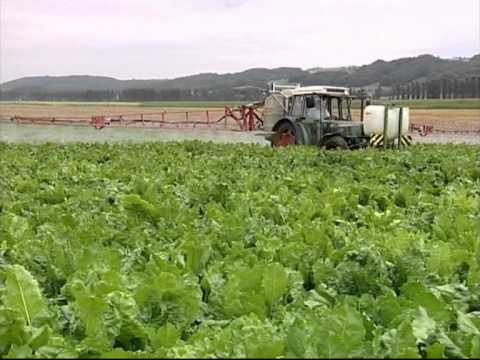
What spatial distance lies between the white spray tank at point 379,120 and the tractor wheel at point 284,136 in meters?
2.12

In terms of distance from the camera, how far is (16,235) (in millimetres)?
3895

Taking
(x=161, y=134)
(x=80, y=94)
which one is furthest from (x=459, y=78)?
(x=161, y=134)

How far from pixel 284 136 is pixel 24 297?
718 inches

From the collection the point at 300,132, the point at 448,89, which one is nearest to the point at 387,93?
the point at 448,89

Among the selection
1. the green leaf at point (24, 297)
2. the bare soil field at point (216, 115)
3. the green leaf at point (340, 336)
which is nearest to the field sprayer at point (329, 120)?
the bare soil field at point (216, 115)

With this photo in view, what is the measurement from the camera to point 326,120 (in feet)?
65.6

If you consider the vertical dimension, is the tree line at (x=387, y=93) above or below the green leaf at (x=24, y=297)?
below

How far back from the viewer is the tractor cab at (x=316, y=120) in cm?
1936

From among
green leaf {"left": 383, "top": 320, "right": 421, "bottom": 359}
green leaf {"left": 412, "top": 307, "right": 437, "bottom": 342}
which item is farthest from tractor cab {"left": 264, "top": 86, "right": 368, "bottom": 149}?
green leaf {"left": 383, "top": 320, "right": 421, "bottom": 359}

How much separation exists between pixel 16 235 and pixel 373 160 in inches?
284

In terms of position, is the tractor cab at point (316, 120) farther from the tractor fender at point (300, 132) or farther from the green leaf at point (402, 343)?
the green leaf at point (402, 343)

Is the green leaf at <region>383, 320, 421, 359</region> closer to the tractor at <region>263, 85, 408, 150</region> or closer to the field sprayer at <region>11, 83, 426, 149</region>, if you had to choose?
the field sprayer at <region>11, 83, 426, 149</region>

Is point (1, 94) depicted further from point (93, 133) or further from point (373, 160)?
point (373, 160)

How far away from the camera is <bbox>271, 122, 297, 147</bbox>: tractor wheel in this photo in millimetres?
20109
